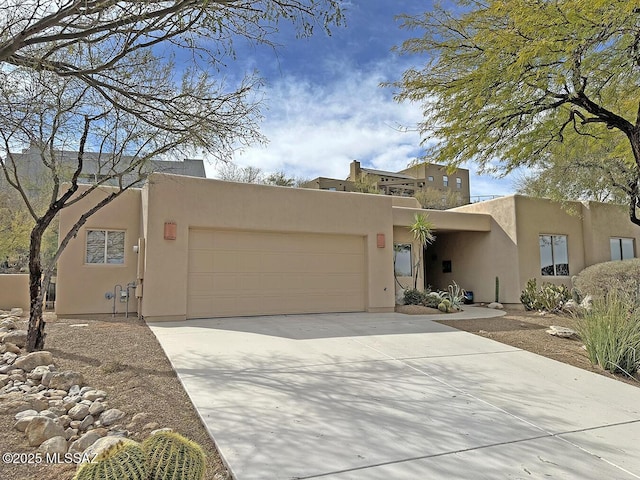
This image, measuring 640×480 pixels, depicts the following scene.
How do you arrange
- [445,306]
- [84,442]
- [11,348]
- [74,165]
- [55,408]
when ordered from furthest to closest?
[445,306] < [74,165] < [11,348] < [55,408] < [84,442]

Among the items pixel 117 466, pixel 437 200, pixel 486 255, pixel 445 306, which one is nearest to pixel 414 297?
pixel 445 306

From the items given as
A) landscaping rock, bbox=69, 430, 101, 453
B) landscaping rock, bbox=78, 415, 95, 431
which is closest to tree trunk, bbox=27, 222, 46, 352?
landscaping rock, bbox=78, 415, 95, 431

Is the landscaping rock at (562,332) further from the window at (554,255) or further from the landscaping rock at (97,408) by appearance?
the landscaping rock at (97,408)

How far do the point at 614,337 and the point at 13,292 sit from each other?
15.9 m

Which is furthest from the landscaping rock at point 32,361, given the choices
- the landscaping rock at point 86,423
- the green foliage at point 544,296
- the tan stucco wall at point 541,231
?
the tan stucco wall at point 541,231

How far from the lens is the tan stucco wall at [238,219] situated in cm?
988

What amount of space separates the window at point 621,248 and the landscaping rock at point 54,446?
1806 centimetres

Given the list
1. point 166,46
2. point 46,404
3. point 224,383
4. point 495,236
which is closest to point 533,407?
point 224,383

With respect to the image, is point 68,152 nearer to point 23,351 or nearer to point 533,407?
point 23,351

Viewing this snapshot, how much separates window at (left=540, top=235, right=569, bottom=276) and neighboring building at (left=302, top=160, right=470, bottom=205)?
2655 cm

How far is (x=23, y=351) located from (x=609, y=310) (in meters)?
9.54

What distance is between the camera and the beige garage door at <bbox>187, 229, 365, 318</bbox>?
10.5 meters

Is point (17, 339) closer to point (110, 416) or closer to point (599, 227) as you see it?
point (110, 416)

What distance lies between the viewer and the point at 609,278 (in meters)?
13.2
